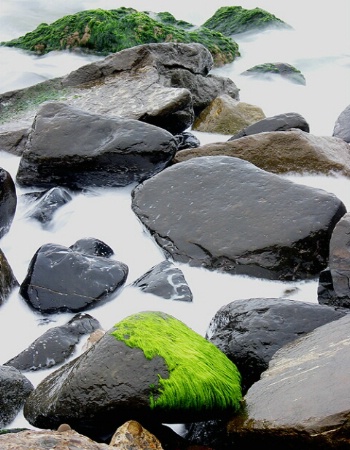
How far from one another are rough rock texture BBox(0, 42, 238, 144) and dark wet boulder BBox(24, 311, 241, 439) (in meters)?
3.68

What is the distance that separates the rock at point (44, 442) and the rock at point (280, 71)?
845cm

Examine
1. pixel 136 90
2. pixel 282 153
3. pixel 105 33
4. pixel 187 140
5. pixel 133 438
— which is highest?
pixel 133 438

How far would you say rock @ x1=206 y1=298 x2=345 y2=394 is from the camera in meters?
3.14

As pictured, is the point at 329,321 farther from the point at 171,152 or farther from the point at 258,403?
the point at 171,152

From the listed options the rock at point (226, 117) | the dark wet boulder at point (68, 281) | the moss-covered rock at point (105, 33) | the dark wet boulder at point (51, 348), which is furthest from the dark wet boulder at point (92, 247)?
the moss-covered rock at point (105, 33)

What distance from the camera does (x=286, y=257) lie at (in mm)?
4082

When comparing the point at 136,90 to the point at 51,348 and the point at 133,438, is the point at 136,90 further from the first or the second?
the point at 133,438

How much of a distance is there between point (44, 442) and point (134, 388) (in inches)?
19.7

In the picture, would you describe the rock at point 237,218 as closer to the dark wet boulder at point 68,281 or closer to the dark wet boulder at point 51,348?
the dark wet boulder at point 68,281

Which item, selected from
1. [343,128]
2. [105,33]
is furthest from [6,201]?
[105,33]

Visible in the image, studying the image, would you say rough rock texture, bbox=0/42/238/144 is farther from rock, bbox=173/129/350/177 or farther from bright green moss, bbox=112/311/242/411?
bright green moss, bbox=112/311/242/411

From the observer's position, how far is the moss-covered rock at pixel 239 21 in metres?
13.3

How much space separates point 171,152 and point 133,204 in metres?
0.78

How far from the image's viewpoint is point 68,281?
13.0ft
